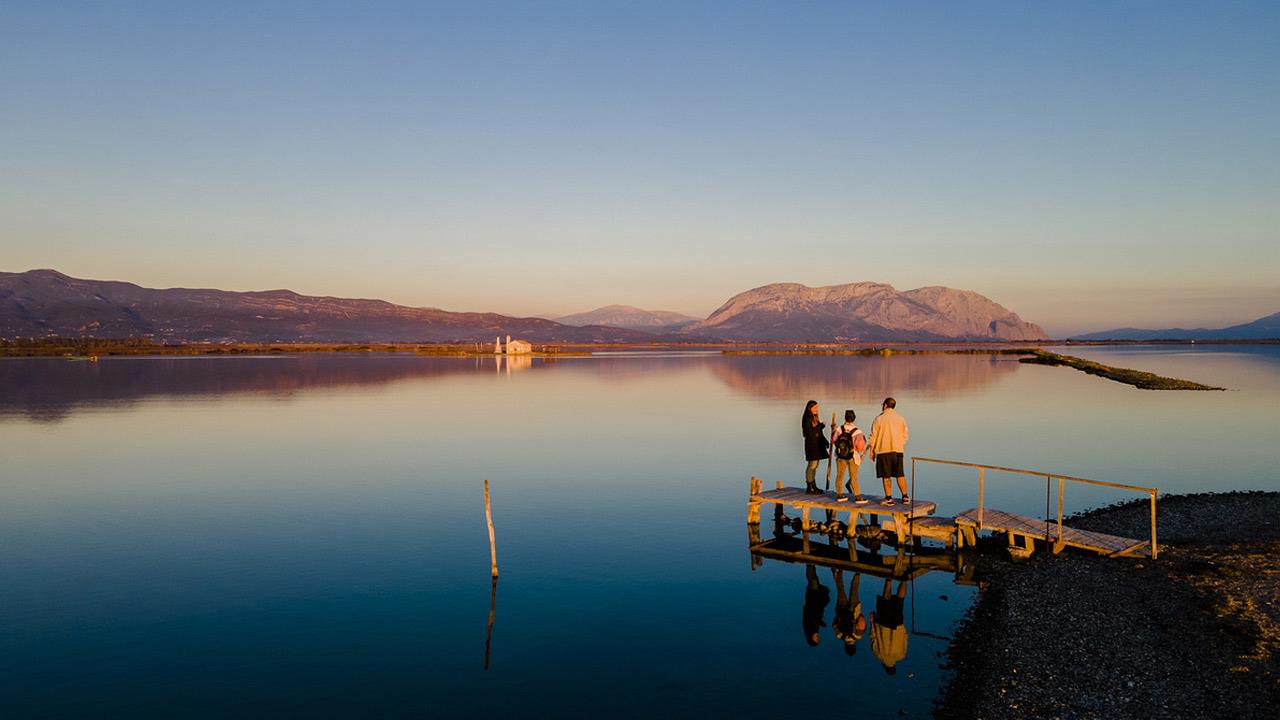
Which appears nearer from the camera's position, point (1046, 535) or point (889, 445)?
point (1046, 535)

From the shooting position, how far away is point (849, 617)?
19.0 m

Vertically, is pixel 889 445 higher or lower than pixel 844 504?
higher

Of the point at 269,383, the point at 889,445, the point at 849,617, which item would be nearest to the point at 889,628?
the point at 849,617

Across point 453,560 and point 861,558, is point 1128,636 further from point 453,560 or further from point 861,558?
point 453,560

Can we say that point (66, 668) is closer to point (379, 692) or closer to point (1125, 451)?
point (379, 692)

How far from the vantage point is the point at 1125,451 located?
137 ft

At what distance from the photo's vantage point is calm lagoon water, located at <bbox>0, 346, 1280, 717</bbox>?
49.4 ft

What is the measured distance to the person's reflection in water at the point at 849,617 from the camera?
17656mm

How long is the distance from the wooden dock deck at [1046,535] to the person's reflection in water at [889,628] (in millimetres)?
3280

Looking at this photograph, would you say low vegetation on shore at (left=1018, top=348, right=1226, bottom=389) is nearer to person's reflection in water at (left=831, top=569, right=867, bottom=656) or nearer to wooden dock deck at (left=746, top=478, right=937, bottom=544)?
wooden dock deck at (left=746, top=478, right=937, bottom=544)

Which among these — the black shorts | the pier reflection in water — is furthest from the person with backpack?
the pier reflection in water

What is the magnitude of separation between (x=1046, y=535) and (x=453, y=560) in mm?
16038

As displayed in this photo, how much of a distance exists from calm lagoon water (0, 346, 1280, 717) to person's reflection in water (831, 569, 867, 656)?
0.26 meters

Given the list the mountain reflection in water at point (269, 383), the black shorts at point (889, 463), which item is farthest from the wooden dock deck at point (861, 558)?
the mountain reflection in water at point (269, 383)
